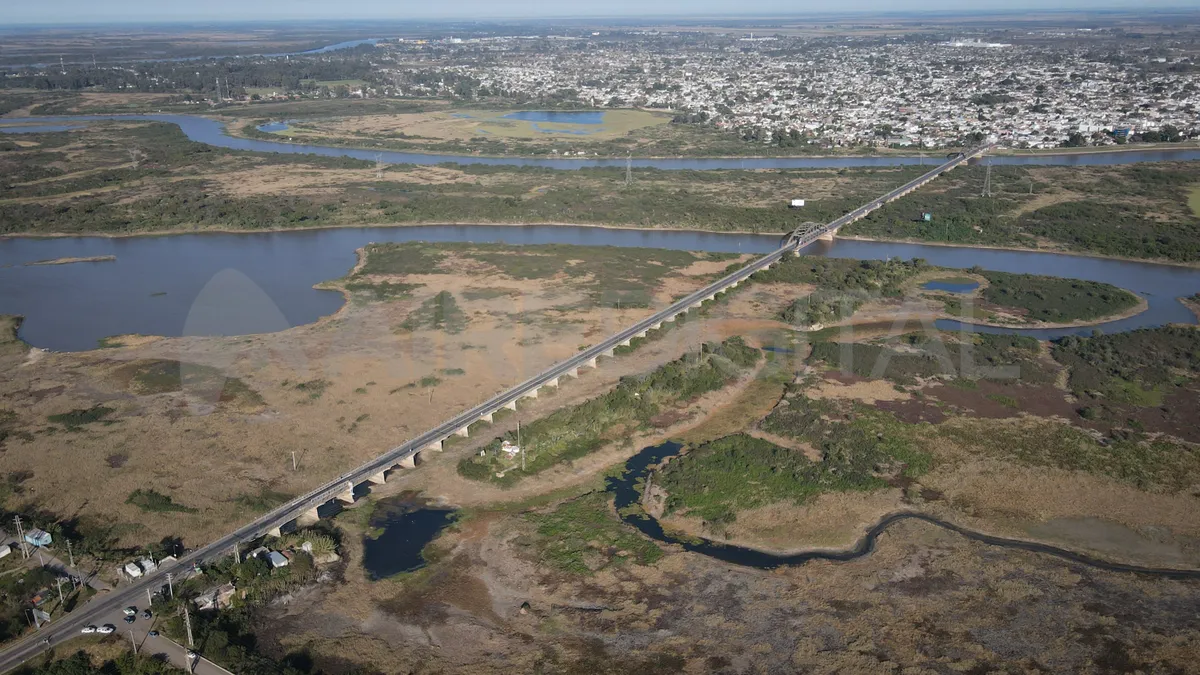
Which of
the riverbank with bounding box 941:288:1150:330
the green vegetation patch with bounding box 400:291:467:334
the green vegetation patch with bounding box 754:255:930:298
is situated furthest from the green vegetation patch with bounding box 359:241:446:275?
the riverbank with bounding box 941:288:1150:330

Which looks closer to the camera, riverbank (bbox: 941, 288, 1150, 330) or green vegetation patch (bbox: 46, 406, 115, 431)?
green vegetation patch (bbox: 46, 406, 115, 431)

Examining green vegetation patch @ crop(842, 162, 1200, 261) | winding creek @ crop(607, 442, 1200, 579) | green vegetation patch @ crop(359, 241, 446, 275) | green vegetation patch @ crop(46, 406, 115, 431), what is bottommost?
winding creek @ crop(607, 442, 1200, 579)

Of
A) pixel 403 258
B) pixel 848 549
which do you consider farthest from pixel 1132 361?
pixel 403 258

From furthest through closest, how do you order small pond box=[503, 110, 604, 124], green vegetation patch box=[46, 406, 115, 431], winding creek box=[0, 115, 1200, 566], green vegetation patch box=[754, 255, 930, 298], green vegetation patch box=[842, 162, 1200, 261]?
small pond box=[503, 110, 604, 124]
green vegetation patch box=[842, 162, 1200, 261]
green vegetation patch box=[754, 255, 930, 298]
green vegetation patch box=[46, 406, 115, 431]
winding creek box=[0, 115, 1200, 566]

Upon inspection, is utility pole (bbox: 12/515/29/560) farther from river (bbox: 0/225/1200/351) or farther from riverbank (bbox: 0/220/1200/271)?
riverbank (bbox: 0/220/1200/271)

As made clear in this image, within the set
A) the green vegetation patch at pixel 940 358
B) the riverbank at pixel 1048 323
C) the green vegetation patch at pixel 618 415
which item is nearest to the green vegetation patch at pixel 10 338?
the green vegetation patch at pixel 618 415
